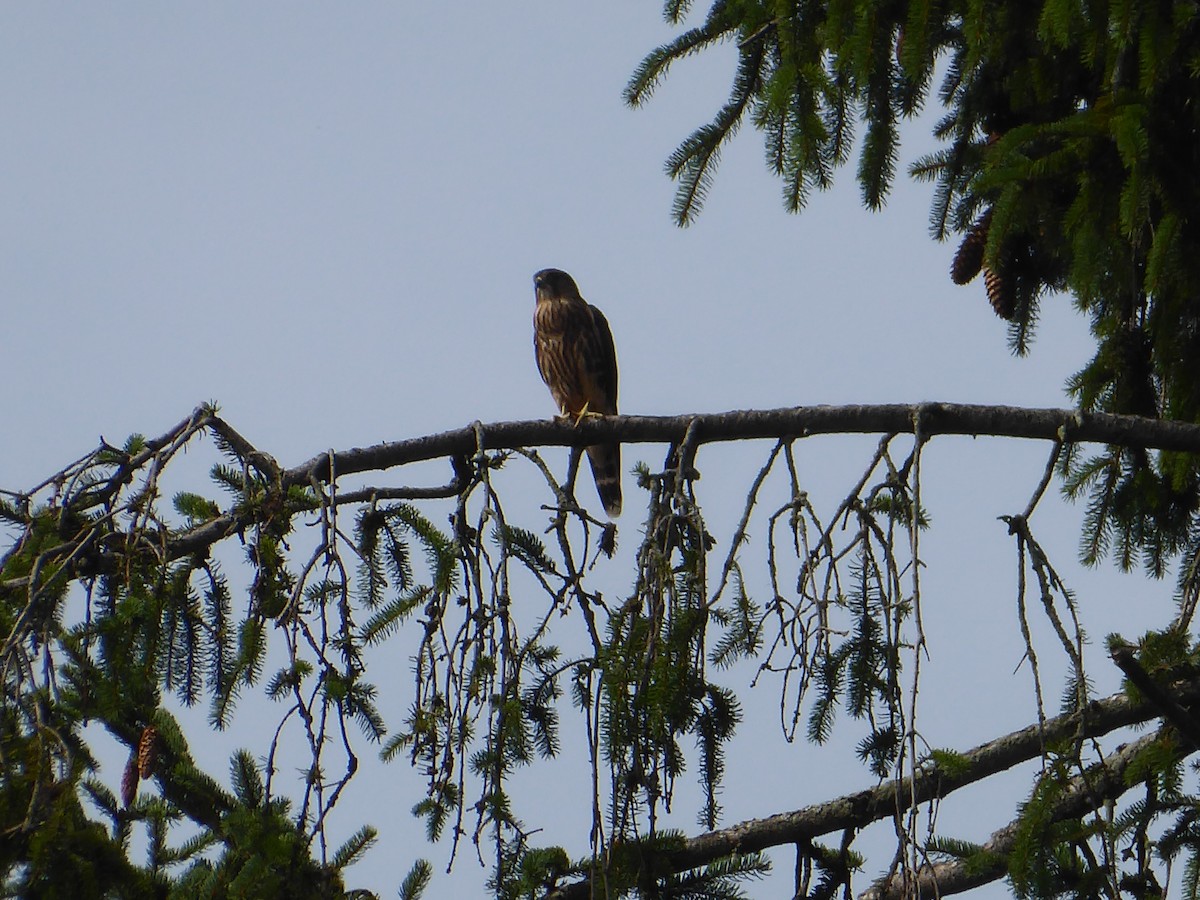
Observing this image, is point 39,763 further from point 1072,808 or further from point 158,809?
point 1072,808

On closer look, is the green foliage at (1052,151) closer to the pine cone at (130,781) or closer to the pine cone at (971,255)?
the pine cone at (971,255)

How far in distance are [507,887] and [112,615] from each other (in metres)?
1.11

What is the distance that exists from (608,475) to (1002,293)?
241cm

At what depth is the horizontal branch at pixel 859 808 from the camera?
11.6 feet

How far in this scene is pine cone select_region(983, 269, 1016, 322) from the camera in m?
4.44

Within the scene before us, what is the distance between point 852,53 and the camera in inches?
147

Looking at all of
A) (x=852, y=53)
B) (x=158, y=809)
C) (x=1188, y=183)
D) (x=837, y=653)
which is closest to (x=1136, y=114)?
(x=1188, y=183)

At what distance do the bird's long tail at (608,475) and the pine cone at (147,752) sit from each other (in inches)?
129

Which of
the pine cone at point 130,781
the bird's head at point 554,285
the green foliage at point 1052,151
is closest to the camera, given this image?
the pine cone at point 130,781

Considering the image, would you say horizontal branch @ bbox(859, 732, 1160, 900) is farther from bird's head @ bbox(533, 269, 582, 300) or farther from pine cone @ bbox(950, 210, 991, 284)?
bird's head @ bbox(533, 269, 582, 300)

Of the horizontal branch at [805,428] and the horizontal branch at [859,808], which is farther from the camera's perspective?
the horizontal branch at [859,808]

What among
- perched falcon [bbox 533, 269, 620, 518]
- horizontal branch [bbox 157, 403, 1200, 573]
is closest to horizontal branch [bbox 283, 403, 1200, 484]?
horizontal branch [bbox 157, 403, 1200, 573]

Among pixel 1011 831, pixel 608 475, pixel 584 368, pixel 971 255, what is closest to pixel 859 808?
pixel 1011 831

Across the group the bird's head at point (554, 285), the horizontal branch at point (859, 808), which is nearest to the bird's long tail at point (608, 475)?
the bird's head at point (554, 285)
